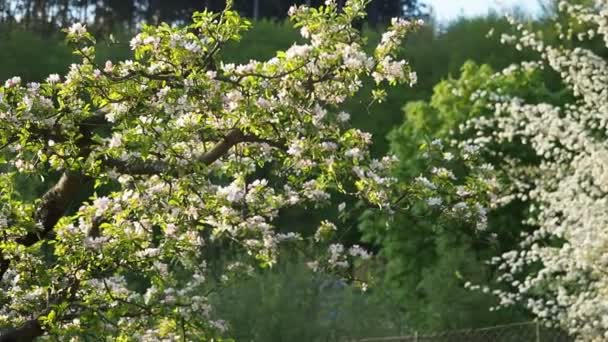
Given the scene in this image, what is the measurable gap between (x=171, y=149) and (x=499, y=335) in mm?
6081

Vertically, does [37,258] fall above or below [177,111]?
below

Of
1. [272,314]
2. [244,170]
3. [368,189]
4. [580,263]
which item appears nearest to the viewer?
[368,189]

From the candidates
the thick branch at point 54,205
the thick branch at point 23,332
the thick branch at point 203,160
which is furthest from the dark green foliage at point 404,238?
the thick branch at point 23,332

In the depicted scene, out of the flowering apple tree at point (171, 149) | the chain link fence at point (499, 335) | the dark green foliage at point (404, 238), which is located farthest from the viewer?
the dark green foliage at point (404, 238)

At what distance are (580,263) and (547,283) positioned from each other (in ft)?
5.59

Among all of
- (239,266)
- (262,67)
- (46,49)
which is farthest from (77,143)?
(46,49)

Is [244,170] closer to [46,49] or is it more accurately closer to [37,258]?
[37,258]

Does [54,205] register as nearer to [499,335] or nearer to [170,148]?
[170,148]

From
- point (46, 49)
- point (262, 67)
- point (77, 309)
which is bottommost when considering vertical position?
point (77, 309)

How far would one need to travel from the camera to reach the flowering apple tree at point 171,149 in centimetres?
408

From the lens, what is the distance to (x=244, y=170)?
4.84 meters

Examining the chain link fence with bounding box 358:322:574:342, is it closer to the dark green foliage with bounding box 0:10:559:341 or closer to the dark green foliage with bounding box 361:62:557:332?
the dark green foliage with bounding box 0:10:559:341

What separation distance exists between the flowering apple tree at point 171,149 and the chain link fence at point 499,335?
15.7ft

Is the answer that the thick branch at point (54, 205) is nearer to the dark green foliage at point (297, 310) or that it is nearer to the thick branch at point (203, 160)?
the thick branch at point (203, 160)
